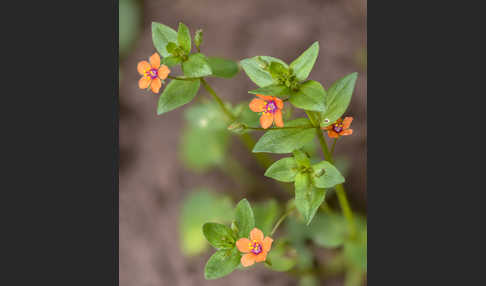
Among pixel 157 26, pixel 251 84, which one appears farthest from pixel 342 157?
pixel 157 26

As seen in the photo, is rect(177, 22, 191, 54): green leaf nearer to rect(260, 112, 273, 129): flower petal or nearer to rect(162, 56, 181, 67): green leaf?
rect(162, 56, 181, 67): green leaf

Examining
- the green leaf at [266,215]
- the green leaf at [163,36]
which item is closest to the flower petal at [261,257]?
the green leaf at [266,215]

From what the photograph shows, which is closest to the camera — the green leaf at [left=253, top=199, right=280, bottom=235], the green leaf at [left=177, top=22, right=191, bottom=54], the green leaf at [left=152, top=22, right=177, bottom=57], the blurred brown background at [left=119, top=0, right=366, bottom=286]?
the green leaf at [left=177, top=22, right=191, bottom=54]

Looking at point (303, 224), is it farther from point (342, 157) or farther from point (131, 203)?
point (131, 203)

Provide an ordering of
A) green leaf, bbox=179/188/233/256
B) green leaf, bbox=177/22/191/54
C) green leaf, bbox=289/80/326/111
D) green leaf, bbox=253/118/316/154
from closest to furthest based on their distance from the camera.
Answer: green leaf, bbox=289/80/326/111 < green leaf, bbox=253/118/316/154 < green leaf, bbox=177/22/191/54 < green leaf, bbox=179/188/233/256

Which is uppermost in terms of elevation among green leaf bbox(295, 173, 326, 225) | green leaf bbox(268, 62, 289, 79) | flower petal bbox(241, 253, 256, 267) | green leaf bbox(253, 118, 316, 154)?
green leaf bbox(268, 62, 289, 79)

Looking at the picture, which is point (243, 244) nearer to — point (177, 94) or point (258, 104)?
point (258, 104)

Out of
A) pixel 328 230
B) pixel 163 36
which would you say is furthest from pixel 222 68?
pixel 328 230

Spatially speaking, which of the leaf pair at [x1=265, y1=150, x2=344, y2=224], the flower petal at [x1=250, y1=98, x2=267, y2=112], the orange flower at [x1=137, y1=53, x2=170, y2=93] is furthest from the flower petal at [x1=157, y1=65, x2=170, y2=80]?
the leaf pair at [x1=265, y1=150, x2=344, y2=224]
